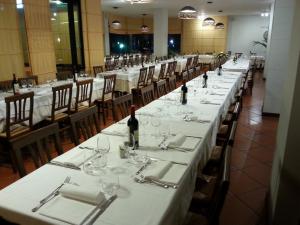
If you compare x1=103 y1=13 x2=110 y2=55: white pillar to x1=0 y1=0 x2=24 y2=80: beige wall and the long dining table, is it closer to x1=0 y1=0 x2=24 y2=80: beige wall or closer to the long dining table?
x1=0 y1=0 x2=24 y2=80: beige wall

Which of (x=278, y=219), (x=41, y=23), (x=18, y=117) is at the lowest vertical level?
(x=278, y=219)

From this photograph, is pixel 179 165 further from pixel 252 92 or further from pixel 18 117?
pixel 252 92

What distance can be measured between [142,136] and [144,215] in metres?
1.01

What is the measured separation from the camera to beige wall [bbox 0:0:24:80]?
5.62 m

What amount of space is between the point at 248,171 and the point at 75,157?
93.1 inches

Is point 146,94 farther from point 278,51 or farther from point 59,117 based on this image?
point 278,51

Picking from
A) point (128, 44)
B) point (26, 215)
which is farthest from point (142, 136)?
point (128, 44)

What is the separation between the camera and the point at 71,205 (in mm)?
1312

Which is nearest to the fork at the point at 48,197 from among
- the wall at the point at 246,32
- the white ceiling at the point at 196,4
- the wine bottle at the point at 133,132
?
the wine bottle at the point at 133,132

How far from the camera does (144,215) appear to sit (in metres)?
1.24

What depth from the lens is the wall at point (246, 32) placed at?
14.9 m

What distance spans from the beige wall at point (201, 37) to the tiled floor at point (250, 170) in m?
11.1


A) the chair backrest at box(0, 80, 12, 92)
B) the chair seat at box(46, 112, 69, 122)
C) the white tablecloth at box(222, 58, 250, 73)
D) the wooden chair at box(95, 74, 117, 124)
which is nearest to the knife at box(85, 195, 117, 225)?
the chair seat at box(46, 112, 69, 122)

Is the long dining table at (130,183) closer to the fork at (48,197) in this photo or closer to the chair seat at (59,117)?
the fork at (48,197)
